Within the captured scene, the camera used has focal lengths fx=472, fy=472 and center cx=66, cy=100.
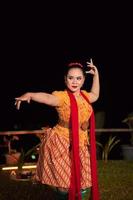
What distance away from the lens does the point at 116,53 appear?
1200 cm

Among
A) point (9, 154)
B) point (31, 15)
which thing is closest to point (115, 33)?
point (31, 15)

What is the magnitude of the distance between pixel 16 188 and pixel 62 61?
5.34m

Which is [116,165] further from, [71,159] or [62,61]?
[71,159]

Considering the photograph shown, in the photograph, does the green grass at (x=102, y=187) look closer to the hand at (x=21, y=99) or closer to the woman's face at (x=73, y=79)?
the woman's face at (x=73, y=79)

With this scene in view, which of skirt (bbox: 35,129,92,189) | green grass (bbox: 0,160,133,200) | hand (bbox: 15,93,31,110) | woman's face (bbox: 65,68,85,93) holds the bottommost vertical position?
green grass (bbox: 0,160,133,200)

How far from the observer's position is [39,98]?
416 centimetres

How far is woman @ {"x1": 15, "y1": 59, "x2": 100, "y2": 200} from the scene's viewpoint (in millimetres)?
4387

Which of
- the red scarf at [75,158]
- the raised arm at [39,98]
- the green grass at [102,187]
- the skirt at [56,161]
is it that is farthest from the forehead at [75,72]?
the green grass at [102,187]

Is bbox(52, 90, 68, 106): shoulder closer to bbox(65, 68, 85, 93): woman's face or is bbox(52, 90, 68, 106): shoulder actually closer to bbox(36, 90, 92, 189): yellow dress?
bbox(36, 90, 92, 189): yellow dress

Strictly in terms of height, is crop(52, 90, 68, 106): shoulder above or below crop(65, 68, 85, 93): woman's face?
below

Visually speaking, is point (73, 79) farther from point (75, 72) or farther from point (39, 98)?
point (39, 98)

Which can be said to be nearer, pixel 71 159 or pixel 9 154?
pixel 71 159

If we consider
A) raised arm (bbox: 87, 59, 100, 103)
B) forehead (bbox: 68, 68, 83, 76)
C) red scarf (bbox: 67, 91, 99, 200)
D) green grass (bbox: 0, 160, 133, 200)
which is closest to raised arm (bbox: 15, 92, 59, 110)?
red scarf (bbox: 67, 91, 99, 200)

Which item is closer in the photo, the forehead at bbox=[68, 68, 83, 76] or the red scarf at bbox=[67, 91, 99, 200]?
the red scarf at bbox=[67, 91, 99, 200]
